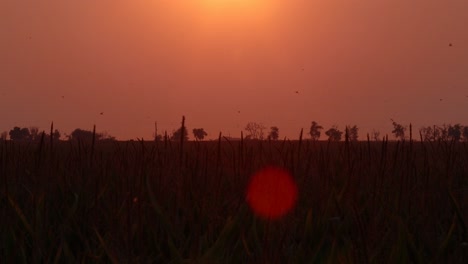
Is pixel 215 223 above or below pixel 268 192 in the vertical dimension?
below

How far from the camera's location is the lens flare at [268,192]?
3131 mm

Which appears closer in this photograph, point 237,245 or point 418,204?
point 237,245

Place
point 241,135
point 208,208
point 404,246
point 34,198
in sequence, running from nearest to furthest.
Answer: point 404,246 < point 34,198 < point 208,208 < point 241,135

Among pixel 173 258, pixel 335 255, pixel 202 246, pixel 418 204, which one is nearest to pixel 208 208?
pixel 202 246

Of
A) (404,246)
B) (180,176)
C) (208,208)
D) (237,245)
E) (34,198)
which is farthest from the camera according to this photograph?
(180,176)

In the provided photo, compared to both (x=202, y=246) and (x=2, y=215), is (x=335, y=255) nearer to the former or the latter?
(x=202, y=246)

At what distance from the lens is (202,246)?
8.26ft

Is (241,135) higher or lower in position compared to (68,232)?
higher

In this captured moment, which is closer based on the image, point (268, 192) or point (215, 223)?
point (215, 223)

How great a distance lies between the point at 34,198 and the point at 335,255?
5.50 feet

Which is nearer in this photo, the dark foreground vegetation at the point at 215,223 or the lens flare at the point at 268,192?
the dark foreground vegetation at the point at 215,223

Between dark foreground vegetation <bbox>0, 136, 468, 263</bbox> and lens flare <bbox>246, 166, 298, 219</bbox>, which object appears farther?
lens flare <bbox>246, 166, 298, 219</bbox>

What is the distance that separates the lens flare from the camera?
3131mm

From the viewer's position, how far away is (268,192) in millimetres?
3389
